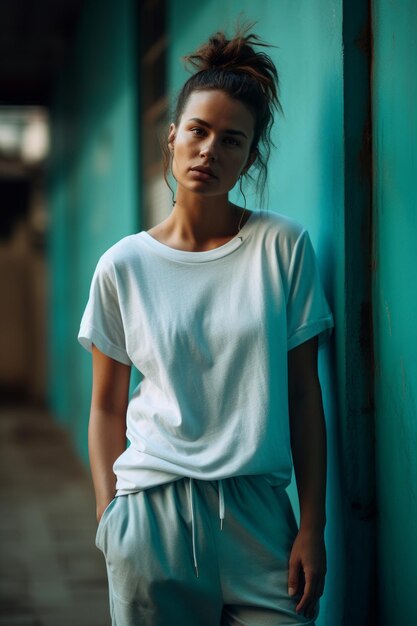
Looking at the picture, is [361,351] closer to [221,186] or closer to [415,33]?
[221,186]

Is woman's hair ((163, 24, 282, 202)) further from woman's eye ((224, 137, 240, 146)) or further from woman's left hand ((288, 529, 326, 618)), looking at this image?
woman's left hand ((288, 529, 326, 618))

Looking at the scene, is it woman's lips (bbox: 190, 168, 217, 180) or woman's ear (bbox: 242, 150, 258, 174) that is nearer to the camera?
woman's lips (bbox: 190, 168, 217, 180)

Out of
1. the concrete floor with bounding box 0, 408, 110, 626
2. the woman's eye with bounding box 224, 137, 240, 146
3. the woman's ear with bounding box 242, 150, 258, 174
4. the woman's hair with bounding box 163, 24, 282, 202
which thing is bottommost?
the concrete floor with bounding box 0, 408, 110, 626

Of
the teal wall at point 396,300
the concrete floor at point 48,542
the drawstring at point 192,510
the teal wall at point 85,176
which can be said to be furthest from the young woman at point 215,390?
the teal wall at point 85,176

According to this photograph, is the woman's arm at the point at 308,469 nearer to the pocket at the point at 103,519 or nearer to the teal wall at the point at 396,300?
the teal wall at the point at 396,300

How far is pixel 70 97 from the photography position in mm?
8656

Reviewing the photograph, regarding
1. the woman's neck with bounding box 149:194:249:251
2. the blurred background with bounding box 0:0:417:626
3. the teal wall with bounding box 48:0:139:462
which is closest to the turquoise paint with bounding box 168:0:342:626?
the blurred background with bounding box 0:0:417:626

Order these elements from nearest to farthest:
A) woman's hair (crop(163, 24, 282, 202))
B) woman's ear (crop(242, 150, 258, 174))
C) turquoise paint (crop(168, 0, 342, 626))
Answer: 1. woman's hair (crop(163, 24, 282, 202))
2. woman's ear (crop(242, 150, 258, 174))
3. turquoise paint (crop(168, 0, 342, 626))

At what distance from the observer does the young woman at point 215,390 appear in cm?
160

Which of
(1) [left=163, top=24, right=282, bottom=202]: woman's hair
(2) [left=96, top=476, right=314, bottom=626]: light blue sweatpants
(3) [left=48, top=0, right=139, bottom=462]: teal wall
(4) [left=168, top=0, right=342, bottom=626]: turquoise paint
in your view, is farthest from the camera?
(3) [left=48, top=0, right=139, bottom=462]: teal wall

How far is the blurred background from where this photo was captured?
1815 mm

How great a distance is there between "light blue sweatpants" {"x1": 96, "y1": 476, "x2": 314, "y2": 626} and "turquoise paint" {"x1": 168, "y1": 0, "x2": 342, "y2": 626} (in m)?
0.38

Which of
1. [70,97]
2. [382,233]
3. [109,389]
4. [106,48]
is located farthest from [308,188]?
[70,97]

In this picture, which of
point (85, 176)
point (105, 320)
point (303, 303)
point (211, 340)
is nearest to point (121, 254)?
point (105, 320)
